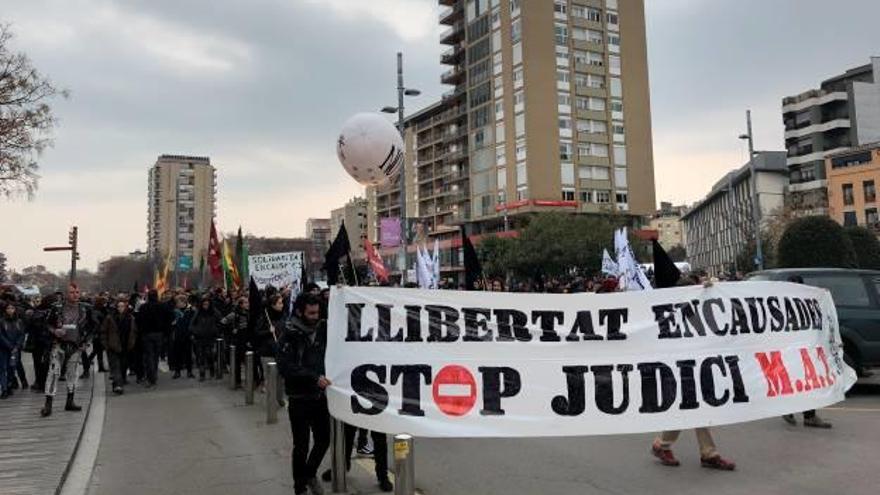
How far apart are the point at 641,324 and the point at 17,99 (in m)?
19.2

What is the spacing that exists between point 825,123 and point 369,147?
83.2m

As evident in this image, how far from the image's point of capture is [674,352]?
680 centimetres

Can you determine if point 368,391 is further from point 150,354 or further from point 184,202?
point 184,202

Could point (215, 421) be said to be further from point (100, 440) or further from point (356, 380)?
point (356, 380)

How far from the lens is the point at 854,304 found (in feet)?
36.6

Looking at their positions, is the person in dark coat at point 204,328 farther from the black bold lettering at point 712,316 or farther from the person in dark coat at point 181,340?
the black bold lettering at point 712,316

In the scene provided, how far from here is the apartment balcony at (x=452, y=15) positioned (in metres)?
89.6

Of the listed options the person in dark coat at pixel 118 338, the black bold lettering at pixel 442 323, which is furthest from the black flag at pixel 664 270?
the person in dark coat at pixel 118 338

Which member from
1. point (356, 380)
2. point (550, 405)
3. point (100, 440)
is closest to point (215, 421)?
point (100, 440)

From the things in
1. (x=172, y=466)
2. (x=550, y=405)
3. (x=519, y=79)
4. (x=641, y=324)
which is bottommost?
(x=172, y=466)

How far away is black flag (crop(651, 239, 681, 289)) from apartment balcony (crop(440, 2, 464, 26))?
8642cm

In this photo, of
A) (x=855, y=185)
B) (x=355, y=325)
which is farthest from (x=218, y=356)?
(x=855, y=185)

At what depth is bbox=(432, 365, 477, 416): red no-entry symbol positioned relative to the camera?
6105 mm

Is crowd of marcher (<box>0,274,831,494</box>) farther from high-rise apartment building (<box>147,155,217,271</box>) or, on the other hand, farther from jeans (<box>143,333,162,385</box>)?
high-rise apartment building (<box>147,155,217,271</box>)
